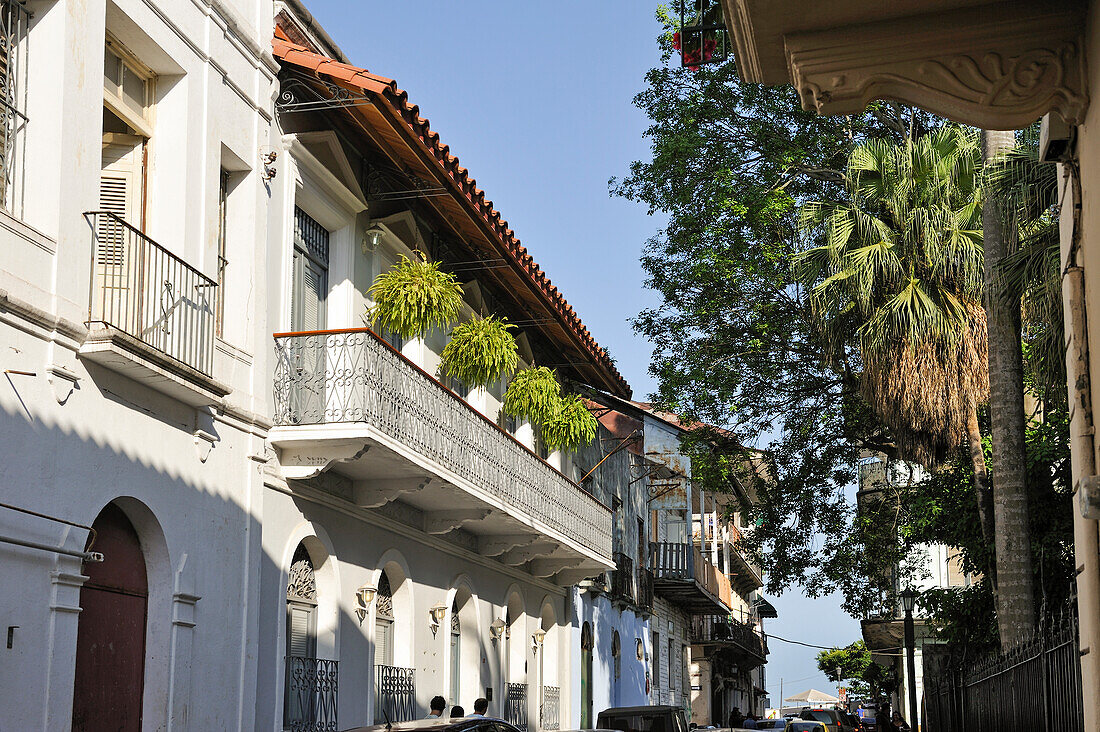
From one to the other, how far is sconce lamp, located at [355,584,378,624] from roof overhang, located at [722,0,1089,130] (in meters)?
11.4

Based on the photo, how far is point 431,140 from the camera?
14898mm

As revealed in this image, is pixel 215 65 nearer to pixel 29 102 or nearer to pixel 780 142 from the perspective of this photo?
pixel 29 102

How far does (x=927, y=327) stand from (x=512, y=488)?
629 centimetres

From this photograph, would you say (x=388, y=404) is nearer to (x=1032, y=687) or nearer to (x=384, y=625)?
(x=384, y=625)

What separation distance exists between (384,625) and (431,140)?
6.34m

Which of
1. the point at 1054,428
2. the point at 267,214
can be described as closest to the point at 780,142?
the point at 1054,428

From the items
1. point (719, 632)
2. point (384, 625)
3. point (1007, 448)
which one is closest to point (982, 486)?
point (1007, 448)

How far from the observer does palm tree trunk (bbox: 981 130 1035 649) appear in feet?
43.9

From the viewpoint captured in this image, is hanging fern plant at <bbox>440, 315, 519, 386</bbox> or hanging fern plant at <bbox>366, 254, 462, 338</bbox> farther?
hanging fern plant at <bbox>440, 315, 519, 386</bbox>

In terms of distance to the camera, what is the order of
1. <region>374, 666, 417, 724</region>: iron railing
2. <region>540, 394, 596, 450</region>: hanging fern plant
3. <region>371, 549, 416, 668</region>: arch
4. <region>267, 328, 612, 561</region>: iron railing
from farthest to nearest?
1. <region>540, 394, 596, 450</region>: hanging fern plant
2. <region>371, 549, 416, 668</region>: arch
3. <region>374, 666, 417, 724</region>: iron railing
4. <region>267, 328, 612, 561</region>: iron railing

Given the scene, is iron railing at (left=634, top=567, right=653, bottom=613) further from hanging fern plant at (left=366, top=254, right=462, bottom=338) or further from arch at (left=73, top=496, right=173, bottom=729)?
arch at (left=73, top=496, right=173, bottom=729)

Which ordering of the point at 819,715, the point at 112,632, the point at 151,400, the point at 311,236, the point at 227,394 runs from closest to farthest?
the point at 112,632 < the point at 151,400 < the point at 227,394 < the point at 311,236 < the point at 819,715

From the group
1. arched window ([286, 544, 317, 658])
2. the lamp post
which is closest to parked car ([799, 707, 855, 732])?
the lamp post

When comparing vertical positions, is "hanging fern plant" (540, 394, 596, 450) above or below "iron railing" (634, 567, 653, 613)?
above
